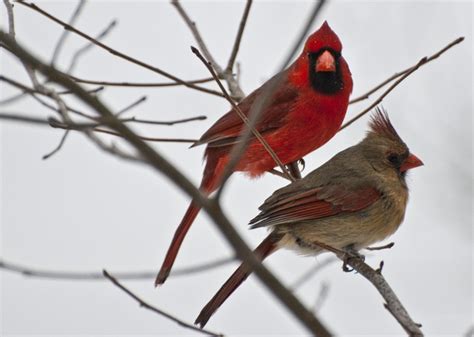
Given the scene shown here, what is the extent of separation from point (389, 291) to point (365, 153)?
1.22 meters

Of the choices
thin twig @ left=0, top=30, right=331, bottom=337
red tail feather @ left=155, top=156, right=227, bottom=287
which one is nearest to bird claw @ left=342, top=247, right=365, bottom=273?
red tail feather @ left=155, top=156, right=227, bottom=287

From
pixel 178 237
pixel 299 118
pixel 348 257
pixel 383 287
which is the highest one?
pixel 299 118

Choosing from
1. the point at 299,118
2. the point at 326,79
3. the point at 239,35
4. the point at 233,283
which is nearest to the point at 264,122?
the point at 299,118

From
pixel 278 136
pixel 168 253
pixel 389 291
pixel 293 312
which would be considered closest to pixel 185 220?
pixel 168 253

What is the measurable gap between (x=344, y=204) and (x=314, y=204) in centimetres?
14

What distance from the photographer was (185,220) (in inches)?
144

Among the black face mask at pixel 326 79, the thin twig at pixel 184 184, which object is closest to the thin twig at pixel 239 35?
the black face mask at pixel 326 79

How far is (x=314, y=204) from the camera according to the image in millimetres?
3266

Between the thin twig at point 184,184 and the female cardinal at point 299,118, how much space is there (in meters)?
2.56

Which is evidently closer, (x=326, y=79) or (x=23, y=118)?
(x=23, y=118)

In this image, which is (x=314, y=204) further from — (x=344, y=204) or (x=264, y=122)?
(x=264, y=122)

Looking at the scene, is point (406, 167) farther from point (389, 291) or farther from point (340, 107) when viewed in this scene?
point (389, 291)

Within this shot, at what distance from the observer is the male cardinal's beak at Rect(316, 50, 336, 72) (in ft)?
12.1

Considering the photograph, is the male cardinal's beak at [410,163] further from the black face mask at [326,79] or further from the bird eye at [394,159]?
the black face mask at [326,79]
